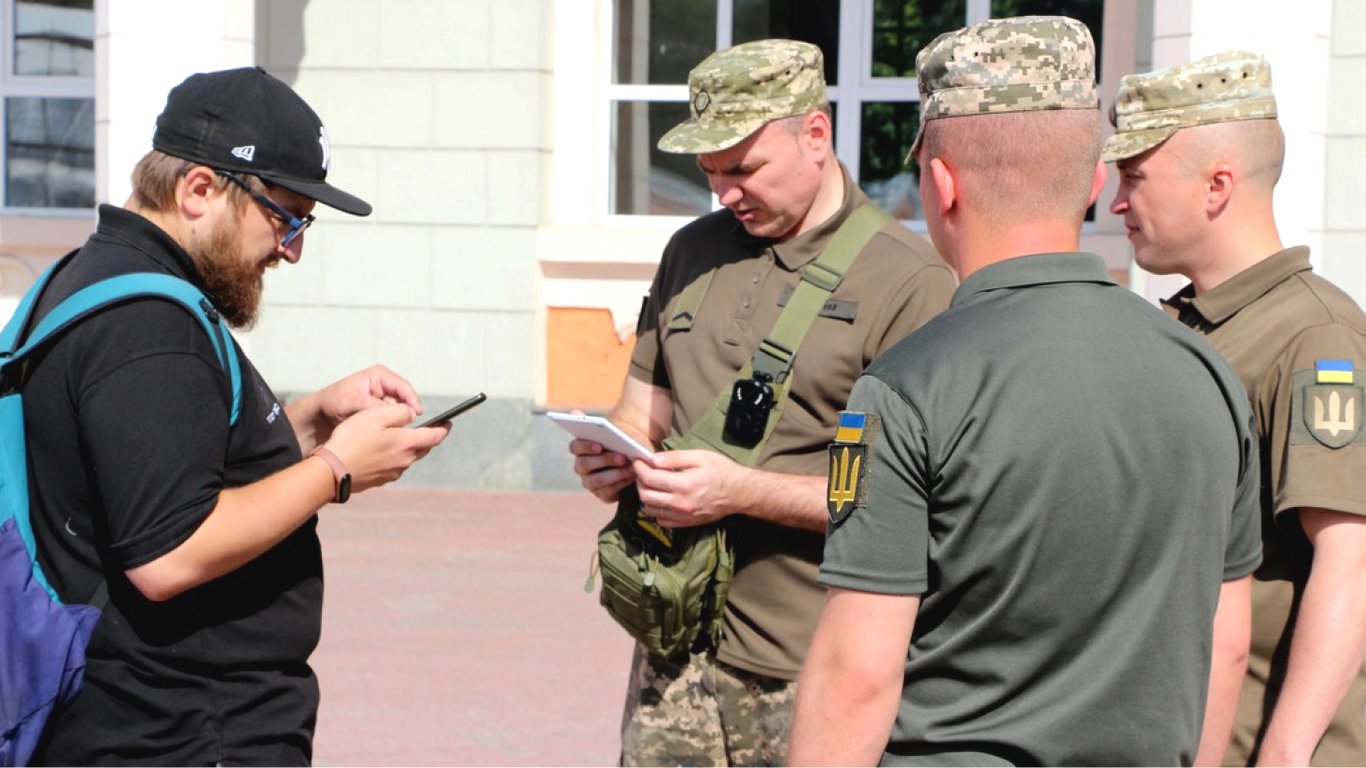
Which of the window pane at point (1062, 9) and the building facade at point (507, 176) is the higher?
the window pane at point (1062, 9)

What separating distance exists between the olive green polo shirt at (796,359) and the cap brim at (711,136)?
23 cm

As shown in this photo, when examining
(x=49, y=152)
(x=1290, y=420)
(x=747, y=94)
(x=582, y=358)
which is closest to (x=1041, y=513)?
(x=1290, y=420)

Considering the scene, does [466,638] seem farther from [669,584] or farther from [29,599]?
[29,599]

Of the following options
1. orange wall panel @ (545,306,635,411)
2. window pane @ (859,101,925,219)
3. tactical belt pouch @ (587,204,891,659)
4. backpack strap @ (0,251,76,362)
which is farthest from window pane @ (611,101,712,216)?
backpack strap @ (0,251,76,362)

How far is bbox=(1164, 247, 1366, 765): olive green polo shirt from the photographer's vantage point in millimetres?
2557

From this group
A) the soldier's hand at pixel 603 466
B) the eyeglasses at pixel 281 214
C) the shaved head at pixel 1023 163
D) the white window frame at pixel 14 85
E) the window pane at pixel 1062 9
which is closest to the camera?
the shaved head at pixel 1023 163

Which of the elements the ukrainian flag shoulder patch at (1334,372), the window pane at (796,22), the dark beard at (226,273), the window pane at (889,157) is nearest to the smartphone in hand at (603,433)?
the dark beard at (226,273)

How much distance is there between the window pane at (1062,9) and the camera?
10305 mm

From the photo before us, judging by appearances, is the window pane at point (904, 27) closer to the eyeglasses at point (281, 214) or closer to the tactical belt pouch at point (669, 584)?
the tactical belt pouch at point (669, 584)

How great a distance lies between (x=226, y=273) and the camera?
2711 mm

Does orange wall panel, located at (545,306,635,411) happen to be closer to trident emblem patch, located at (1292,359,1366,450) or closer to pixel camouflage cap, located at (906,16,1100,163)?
trident emblem patch, located at (1292,359,1366,450)

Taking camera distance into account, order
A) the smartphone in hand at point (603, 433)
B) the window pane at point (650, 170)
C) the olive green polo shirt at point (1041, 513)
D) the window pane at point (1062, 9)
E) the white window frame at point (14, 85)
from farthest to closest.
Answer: the white window frame at point (14, 85) < the window pane at point (650, 170) < the window pane at point (1062, 9) < the smartphone in hand at point (603, 433) < the olive green polo shirt at point (1041, 513)

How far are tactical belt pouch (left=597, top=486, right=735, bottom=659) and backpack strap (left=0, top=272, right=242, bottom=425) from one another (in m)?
0.95

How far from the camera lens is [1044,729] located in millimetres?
1943
